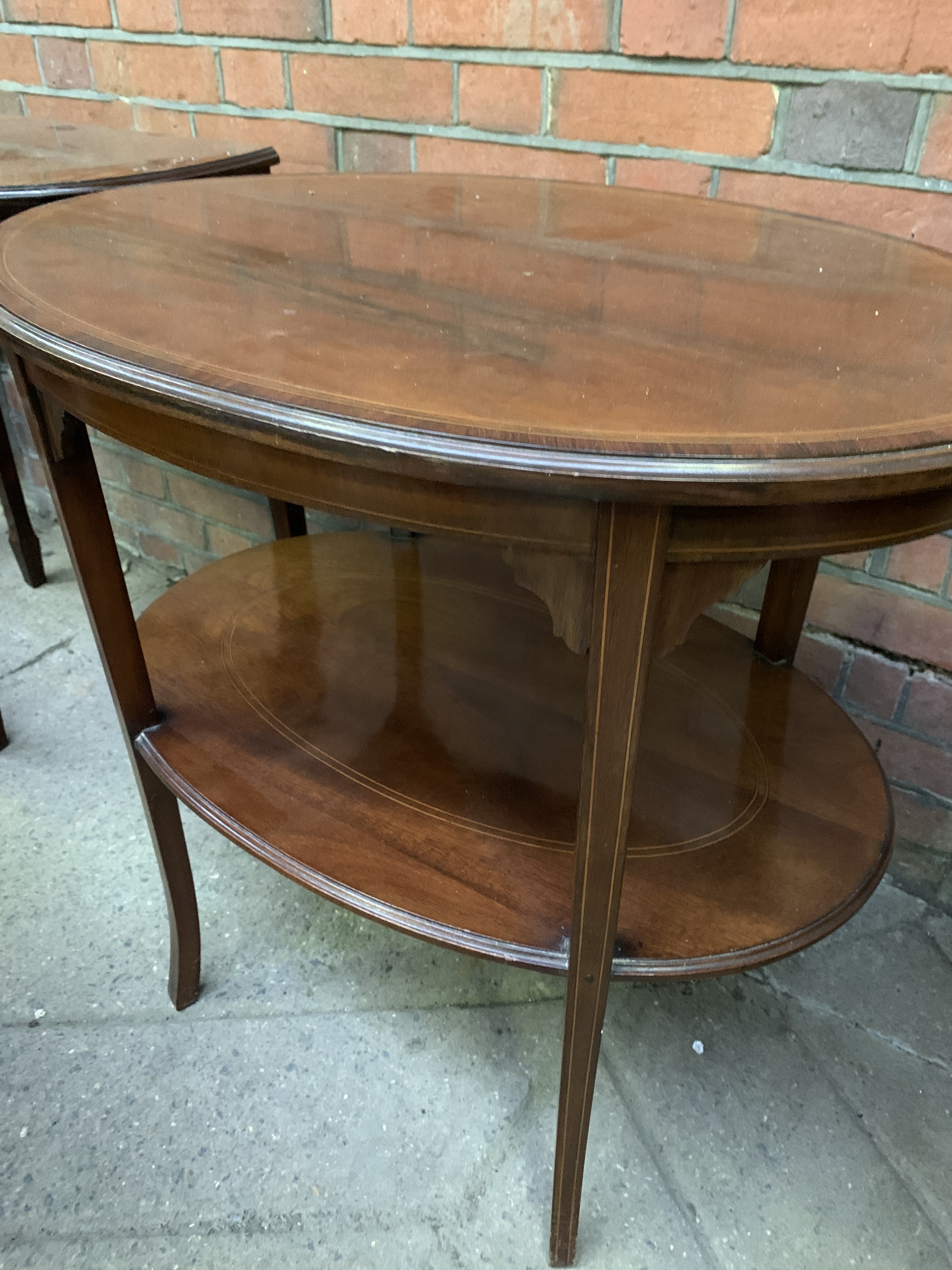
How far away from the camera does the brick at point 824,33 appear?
3.17 ft

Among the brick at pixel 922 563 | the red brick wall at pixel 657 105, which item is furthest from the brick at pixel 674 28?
the brick at pixel 922 563

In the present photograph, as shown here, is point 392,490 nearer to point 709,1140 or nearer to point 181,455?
point 181,455

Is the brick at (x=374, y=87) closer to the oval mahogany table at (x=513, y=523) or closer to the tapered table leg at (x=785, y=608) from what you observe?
the oval mahogany table at (x=513, y=523)

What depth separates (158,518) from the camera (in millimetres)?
2035

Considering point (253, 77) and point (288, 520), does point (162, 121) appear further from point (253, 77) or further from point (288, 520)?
point (288, 520)

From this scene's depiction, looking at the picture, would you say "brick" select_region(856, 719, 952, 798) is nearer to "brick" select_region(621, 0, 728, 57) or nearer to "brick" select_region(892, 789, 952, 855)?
"brick" select_region(892, 789, 952, 855)

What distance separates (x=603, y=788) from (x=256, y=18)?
57.7 inches

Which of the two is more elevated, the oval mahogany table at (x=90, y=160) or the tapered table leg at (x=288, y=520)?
the oval mahogany table at (x=90, y=160)

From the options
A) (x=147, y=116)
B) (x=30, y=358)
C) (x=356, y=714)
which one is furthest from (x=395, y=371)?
(x=147, y=116)

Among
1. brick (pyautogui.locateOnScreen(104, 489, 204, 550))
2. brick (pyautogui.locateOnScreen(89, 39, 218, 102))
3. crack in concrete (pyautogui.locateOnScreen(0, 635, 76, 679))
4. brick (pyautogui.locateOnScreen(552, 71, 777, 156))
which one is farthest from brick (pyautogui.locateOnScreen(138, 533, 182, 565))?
brick (pyautogui.locateOnScreen(552, 71, 777, 156))

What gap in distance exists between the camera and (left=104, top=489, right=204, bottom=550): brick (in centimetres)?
198

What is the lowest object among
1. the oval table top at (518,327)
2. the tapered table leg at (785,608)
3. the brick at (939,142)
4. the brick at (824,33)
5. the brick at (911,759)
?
the brick at (911,759)

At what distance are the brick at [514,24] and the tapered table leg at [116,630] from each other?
0.86 meters

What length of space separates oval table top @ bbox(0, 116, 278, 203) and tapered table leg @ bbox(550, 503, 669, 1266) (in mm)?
1004
